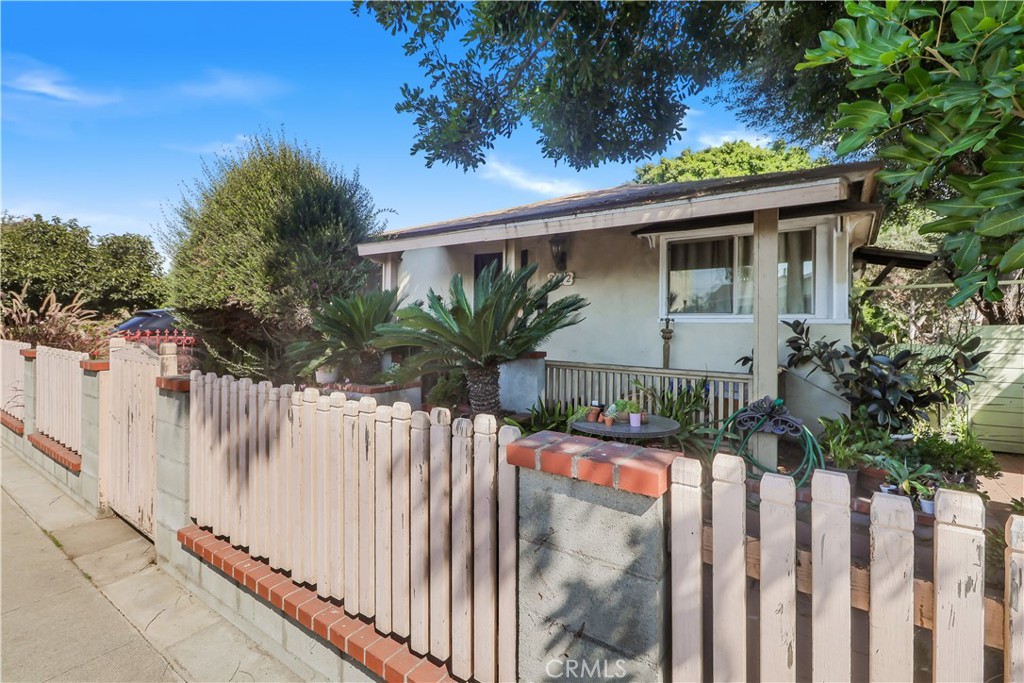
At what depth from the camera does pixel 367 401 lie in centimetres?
257

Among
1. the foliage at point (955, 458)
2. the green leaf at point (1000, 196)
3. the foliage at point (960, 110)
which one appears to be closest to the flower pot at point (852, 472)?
the foliage at point (955, 458)

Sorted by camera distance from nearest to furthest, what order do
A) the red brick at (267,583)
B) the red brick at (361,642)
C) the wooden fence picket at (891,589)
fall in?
the wooden fence picket at (891,589), the red brick at (361,642), the red brick at (267,583)

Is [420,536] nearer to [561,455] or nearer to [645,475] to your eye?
[561,455]

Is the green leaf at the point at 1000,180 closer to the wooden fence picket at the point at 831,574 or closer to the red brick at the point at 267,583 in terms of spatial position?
the wooden fence picket at the point at 831,574

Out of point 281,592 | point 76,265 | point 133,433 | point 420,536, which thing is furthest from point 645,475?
point 76,265

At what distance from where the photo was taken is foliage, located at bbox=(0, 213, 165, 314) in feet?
46.5

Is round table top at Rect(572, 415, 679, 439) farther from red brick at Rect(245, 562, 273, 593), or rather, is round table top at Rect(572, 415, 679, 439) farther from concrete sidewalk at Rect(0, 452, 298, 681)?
concrete sidewalk at Rect(0, 452, 298, 681)

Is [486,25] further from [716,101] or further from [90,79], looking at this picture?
[90,79]

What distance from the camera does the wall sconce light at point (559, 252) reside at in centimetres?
842

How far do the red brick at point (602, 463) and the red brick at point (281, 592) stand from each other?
219cm

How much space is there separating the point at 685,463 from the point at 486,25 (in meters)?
6.43

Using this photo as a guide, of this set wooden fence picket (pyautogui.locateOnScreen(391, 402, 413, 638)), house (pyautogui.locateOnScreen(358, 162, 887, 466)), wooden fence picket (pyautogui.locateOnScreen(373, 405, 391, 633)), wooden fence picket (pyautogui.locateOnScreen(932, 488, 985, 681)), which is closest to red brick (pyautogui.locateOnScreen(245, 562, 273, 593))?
wooden fence picket (pyautogui.locateOnScreen(373, 405, 391, 633))

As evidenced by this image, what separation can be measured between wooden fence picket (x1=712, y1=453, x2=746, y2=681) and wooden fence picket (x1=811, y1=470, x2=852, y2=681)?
0.20 m

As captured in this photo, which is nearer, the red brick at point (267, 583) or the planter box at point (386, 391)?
the red brick at point (267, 583)
